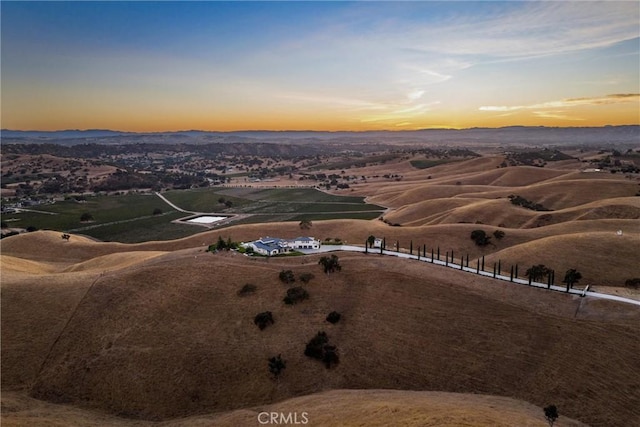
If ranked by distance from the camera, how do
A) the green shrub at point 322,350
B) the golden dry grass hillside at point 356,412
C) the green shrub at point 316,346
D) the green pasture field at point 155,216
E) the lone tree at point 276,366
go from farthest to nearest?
1. the green pasture field at point 155,216
2. the green shrub at point 316,346
3. the green shrub at point 322,350
4. the lone tree at point 276,366
5. the golden dry grass hillside at point 356,412

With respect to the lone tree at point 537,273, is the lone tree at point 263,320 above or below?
below

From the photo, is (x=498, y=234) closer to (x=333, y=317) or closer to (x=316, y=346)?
(x=333, y=317)

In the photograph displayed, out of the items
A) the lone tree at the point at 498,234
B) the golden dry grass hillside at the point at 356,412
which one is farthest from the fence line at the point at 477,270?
the lone tree at the point at 498,234

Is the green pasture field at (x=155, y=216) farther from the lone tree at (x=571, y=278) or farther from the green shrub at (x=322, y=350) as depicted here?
the green shrub at (x=322, y=350)

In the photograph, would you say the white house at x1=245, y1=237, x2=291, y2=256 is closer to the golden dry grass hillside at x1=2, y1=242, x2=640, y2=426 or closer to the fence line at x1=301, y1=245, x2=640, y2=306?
the fence line at x1=301, y1=245, x2=640, y2=306

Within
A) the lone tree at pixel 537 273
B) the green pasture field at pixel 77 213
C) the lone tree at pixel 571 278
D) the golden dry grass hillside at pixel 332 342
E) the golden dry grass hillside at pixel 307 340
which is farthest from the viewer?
the green pasture field at pixel 77 213
